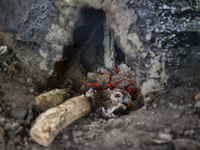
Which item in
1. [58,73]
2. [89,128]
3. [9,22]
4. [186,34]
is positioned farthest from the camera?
[58,73]

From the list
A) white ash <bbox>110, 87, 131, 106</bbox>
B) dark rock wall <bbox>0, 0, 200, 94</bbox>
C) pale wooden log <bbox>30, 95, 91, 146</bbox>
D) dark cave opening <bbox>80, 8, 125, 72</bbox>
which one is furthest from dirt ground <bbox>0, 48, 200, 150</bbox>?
dark cave opening <bbox>80, 8, 125, 72</bbox>

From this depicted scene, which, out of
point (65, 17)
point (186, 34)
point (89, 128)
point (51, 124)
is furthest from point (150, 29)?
point (51, 124)

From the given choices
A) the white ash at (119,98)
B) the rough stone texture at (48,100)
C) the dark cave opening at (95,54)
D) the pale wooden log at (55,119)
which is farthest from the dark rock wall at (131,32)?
the dark cave opening at (95,54)

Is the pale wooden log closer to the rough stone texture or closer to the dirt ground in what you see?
the dirt ground

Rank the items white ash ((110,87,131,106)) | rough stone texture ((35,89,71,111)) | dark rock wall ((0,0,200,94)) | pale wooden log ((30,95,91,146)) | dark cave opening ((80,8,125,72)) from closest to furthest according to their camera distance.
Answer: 1. pale wooden log ((30,95,91,146))
2. dark rock wall ((0,0,200,94))
3. rough stone texture ((35,89,71,111))
4. white ash ((110,87,131,106))
5. dark cave opening ((80,8,125,72))

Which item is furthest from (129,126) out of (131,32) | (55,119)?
(131,32)

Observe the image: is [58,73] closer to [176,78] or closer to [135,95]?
[135,95]

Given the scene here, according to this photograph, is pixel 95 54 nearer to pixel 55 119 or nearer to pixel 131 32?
pixel 131 32
